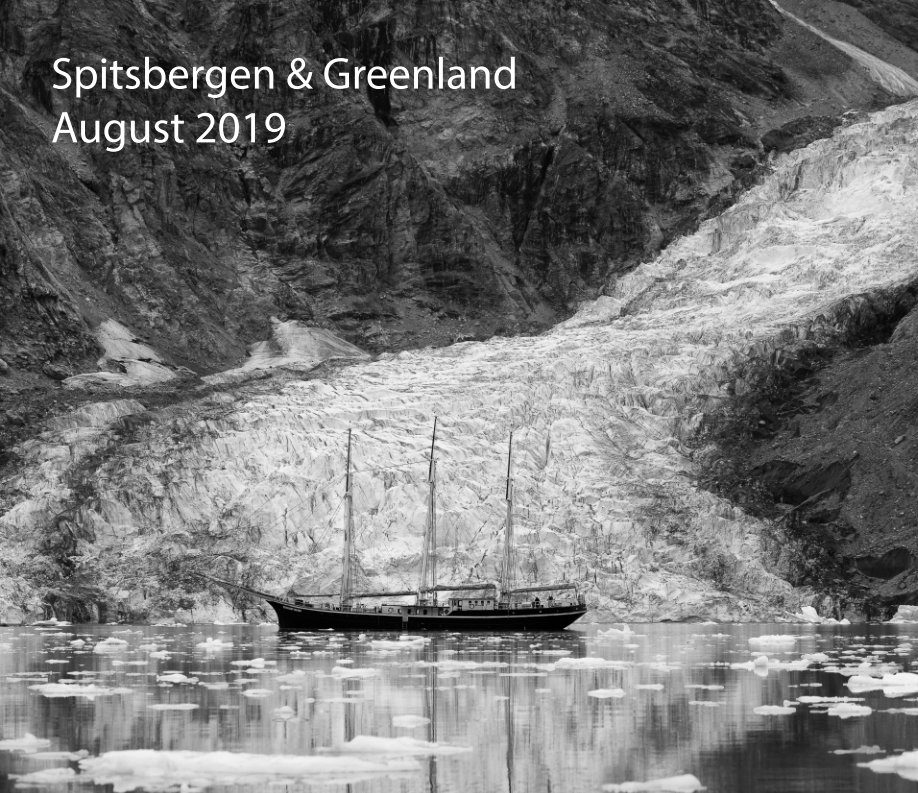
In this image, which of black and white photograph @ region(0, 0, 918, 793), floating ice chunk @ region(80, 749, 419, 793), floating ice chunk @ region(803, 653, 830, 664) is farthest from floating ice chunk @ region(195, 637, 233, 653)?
floating ice chunk @ region(80, 749, 419, 793)

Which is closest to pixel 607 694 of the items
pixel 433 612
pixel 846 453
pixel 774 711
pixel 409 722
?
pixel 774 711

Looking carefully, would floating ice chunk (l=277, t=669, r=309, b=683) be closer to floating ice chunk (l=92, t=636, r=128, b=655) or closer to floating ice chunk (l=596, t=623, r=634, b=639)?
floating ice chunk (l=92, t=636, r=128, b=655)

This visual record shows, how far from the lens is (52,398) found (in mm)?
78250

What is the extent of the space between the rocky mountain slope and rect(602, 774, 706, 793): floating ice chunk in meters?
42.2

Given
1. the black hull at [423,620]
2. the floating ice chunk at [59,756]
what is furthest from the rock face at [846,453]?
the floating ice chunk at [59,756]

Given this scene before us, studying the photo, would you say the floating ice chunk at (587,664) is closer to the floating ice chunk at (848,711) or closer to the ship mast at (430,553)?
the floating ice chunk at (848,711)

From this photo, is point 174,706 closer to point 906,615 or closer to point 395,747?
point 395,747

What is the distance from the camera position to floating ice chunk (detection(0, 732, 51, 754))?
2622cm

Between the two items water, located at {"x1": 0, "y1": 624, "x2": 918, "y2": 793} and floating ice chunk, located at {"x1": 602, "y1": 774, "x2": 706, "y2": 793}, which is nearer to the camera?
floating ice chunk, located at {"x1": 602, "y1": 774, "x2": 706, "y2": 793}

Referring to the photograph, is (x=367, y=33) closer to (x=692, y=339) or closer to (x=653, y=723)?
(x=692, y=339)

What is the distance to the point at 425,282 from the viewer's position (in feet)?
336

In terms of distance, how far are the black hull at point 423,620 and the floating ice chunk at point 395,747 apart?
3148cm

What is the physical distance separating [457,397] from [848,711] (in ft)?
163

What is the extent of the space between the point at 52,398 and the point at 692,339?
3176 centimetres
